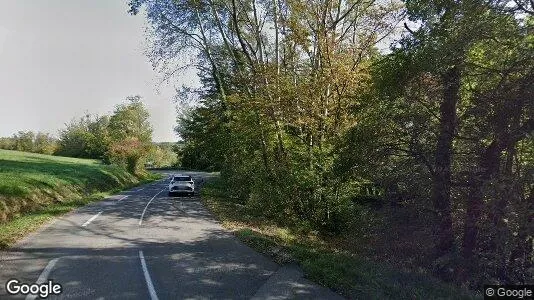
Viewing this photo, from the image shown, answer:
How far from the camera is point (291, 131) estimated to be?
18.0 metres

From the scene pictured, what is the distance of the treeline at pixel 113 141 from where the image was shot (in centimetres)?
Result: 4538

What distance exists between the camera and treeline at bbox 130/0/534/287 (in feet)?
30.0

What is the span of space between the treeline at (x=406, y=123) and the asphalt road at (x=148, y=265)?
5.07 metres

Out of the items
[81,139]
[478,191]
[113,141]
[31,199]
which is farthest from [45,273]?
[81,139]

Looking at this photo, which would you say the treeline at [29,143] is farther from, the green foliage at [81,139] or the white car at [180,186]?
the white car at [180,186]

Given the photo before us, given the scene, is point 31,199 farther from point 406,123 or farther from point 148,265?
point 406,123

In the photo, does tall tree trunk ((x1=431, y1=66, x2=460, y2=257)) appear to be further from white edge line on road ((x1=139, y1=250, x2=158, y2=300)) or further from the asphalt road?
white edge line on road ((x1=139, y1=250, x2=158, y2=300))

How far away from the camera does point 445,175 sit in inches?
426

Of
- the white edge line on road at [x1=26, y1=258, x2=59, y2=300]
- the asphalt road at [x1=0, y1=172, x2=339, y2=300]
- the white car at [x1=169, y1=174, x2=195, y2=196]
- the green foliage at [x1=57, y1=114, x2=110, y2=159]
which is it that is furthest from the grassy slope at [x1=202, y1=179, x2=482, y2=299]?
the green foliage at [x1=57, y1=114, x2=110, y2=159]

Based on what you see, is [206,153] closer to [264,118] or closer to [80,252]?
[264,118]

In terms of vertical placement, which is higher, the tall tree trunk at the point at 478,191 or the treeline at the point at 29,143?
the treeline at the point at 29,143

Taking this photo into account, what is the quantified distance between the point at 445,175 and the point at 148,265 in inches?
334

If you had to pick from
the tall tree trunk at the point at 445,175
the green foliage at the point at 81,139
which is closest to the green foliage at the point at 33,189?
the tall tree trunk at the point at 445,175

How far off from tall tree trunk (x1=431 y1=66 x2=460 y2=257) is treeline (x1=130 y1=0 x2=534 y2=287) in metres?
0.03
